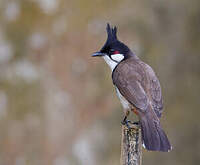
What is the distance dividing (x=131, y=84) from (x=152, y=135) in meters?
0.68

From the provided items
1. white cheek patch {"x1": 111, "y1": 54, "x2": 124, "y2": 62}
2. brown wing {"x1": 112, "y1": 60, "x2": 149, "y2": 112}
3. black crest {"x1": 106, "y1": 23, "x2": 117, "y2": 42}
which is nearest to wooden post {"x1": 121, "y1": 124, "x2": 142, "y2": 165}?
brown wing {"x1": 112, "y1": 60, "x2": 149, "y2": 112}

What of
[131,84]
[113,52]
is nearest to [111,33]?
[113,52]

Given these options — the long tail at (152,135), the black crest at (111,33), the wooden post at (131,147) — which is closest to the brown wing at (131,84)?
the long tail at (152,135)

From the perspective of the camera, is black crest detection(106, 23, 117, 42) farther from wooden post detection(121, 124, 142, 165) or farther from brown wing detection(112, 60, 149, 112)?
wooden post detection(121, 124, 142, 165)

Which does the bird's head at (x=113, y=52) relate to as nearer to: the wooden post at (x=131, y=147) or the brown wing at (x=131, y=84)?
the brown wing at (x=131, y=84)

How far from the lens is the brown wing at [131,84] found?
428 centimetres

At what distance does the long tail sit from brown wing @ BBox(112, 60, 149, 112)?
4.1 inches

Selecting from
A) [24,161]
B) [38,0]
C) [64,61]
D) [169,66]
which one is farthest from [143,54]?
[24,161]

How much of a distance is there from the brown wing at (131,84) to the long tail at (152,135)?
4.1 inches

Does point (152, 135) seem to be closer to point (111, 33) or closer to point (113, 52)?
point (113, 52)

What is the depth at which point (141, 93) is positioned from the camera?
4.34 m

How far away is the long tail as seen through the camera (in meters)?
3.77

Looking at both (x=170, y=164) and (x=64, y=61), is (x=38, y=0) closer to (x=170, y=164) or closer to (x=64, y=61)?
(x=64, y=61)

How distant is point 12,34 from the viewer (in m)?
7.68
